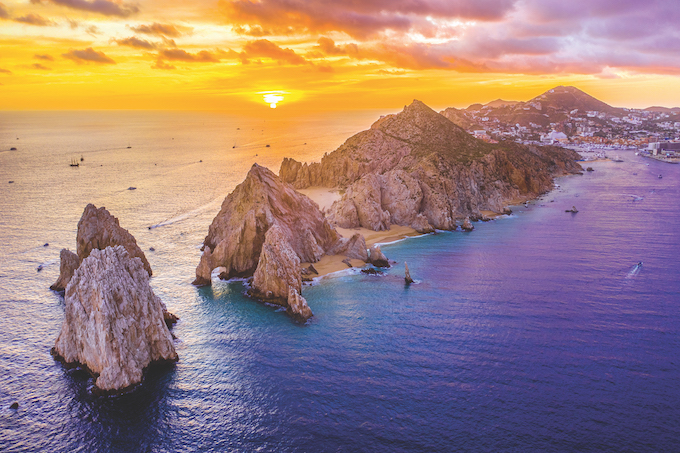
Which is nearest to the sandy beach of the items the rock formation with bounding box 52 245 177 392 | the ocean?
the ocean

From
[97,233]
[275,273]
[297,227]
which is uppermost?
[97,233]

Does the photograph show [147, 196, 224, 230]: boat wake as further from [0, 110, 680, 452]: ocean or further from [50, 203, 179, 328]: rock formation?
[50, 203, 179, 328]: rock formation

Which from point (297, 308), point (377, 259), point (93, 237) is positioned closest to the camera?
point (297, 308)

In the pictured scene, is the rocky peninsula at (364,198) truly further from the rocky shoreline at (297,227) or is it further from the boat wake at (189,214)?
the boat wake at (189,214)

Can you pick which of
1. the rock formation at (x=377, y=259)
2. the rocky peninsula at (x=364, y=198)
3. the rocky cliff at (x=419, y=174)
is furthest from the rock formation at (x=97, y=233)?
the rocky cliff at (x=419, y=174)

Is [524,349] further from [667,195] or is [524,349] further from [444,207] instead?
[667,195]

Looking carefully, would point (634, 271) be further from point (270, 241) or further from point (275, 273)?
point (270, 241)

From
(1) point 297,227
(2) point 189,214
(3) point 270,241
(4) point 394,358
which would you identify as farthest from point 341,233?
(4) point 394,358

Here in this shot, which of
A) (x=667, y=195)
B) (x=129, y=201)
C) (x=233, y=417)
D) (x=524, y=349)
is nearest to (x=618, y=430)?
(x=524, y=349)
